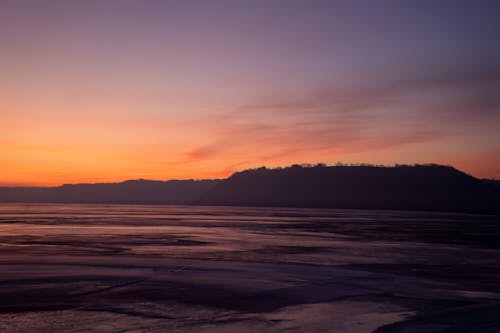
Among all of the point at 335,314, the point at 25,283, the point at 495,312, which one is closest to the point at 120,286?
the point at 25,283

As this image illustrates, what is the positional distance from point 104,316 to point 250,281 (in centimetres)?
502

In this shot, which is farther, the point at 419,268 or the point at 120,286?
the point at 419,268

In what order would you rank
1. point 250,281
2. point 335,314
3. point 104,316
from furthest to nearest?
point 250,281 → point 335,314 → point 104,316

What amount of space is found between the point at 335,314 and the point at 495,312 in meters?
3.02

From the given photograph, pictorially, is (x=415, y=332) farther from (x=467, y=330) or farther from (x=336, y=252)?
(x=336, y=252)

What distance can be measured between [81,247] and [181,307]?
13623 millimetres

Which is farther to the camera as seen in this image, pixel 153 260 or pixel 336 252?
pixel 336 252

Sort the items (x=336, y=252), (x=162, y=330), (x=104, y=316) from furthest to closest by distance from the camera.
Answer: (x=336, y=252), (x=104, y=316), (x=162, y=330)

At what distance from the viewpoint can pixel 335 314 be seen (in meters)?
9.60

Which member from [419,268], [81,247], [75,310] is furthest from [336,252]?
[75,310]

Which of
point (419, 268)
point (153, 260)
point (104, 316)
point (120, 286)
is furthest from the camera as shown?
point (153, 260)

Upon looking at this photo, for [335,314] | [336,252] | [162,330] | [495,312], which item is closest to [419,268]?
[336,252]

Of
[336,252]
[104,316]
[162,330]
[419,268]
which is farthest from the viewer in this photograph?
[336,252]

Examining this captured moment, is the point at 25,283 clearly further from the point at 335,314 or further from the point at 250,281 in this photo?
the point at 335,314
